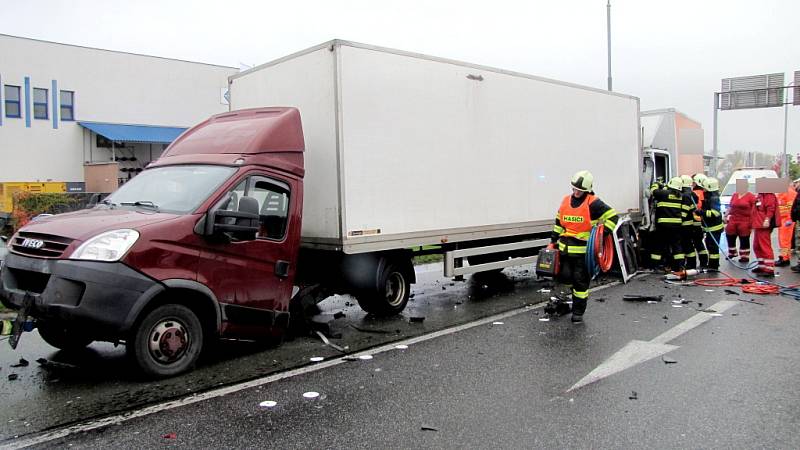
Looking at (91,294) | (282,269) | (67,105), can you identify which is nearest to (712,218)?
(282,269)

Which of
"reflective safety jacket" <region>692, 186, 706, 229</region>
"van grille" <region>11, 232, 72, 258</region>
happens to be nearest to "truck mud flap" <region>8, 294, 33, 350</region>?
"van grille" <region>11, 232, 72, 258</region>

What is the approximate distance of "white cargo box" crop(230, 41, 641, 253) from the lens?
699 cm

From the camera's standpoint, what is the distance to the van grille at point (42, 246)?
16.2 ft

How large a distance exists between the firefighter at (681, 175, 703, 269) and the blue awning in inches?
994

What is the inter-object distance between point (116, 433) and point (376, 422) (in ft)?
5.74

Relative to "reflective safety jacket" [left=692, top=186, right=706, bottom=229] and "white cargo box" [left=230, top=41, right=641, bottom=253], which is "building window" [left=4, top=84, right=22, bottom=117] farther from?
"reflective safety jacket" [left=692, top=186, right=706, bottom=229]

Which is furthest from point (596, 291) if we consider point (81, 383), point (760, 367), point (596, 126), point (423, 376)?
point (81, 383)

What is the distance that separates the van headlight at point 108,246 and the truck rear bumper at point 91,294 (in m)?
0.06

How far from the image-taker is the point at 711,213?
1220cm

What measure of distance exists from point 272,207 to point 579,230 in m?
3.87

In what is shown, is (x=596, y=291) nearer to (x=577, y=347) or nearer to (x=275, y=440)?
(x=577, y=347)

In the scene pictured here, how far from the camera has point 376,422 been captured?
4363 mm

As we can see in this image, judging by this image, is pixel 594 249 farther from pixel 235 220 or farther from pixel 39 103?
pixel 39 103

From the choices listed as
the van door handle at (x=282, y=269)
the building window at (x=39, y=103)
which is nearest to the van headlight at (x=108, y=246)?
the van door handle at (x=282, y=269)
